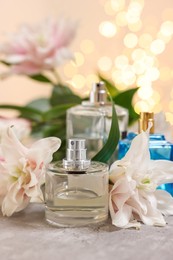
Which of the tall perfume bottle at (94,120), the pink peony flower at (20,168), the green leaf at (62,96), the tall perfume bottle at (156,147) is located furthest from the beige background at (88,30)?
the pink peony flower at (20,168)

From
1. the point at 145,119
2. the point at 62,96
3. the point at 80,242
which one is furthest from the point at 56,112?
the point at 80,242

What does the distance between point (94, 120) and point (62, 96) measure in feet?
0.70

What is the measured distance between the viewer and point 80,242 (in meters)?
0.48

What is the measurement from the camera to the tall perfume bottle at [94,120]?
74 cm

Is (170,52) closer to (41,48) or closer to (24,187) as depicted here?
(41,48)

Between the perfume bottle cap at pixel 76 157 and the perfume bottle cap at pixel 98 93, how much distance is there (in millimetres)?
234

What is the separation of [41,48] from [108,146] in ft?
1.15

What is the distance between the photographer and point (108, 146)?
1.99 ft

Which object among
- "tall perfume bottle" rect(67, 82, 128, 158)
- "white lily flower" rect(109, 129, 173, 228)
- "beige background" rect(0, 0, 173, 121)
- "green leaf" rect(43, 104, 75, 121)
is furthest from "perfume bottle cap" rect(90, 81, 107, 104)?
"beige background" rect(0, 0, 173, 121)

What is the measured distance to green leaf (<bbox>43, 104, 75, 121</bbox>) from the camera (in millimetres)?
868

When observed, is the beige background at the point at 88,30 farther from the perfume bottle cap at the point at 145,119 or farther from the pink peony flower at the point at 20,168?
the pink peony flower at the point at 20,168

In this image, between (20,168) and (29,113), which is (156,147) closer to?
(20,168)

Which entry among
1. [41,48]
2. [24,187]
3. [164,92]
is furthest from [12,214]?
[164,92]

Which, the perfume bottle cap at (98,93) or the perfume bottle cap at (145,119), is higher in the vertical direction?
the perfume bottle cap at (98,93)
